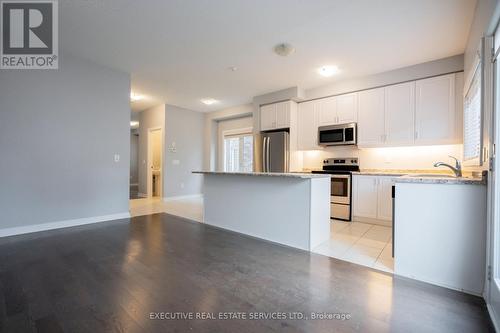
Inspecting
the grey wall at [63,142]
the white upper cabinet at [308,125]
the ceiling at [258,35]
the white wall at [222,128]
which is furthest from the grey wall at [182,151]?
the white upper cabinet at [308,125]

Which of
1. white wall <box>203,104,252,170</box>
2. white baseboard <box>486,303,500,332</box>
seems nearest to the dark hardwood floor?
white baseboard <box>486,303,500,332</box>

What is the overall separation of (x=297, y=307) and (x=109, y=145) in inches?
160

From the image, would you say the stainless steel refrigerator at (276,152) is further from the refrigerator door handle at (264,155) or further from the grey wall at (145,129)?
the grey wall at (145,129)

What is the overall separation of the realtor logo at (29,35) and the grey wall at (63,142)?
0.14 metres

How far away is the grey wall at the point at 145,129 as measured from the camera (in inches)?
263

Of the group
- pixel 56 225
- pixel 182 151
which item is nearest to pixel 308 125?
pixel 182 151

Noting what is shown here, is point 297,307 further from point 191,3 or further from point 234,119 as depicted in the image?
point 234,119

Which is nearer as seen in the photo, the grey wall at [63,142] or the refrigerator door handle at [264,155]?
the grey wall at [63,142]

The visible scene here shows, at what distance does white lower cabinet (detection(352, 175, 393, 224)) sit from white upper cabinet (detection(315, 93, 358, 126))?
1.19 metres

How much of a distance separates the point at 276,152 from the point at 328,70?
195 centimetres

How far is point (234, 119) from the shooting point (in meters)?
7.28

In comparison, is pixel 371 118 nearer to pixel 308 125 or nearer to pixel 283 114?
pixel 308 125

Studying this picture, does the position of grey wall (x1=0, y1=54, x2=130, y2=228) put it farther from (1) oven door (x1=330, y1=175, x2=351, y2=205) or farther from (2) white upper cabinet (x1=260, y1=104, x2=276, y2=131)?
(1) oven door (x1=330, y1=175, x2=351, y2=205)

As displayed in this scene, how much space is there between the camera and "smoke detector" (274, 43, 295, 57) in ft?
10.5
